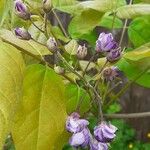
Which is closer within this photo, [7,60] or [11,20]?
[7,60]

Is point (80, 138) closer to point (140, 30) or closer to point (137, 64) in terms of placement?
point (137, 64)

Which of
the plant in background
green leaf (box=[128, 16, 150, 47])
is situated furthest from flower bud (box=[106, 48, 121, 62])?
green leaf (box=[128, 16, 150, 47])

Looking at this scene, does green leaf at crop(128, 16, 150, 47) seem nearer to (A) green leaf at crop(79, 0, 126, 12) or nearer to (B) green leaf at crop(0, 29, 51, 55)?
(A) green leaf at crop(79, 0, 126, 12)

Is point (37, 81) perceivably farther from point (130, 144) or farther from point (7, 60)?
point (130, 144)

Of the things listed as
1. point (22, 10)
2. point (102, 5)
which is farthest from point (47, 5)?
point (102, 5)

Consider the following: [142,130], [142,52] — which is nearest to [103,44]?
[142,52]

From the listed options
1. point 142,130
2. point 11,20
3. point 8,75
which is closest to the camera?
point 8,75

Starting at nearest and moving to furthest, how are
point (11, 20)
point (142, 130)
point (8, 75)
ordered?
point (8, 75), point (11, 20), point (142, 130)

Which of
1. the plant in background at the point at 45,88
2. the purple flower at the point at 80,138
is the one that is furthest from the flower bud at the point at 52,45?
the purple flower at the point at 80,138
